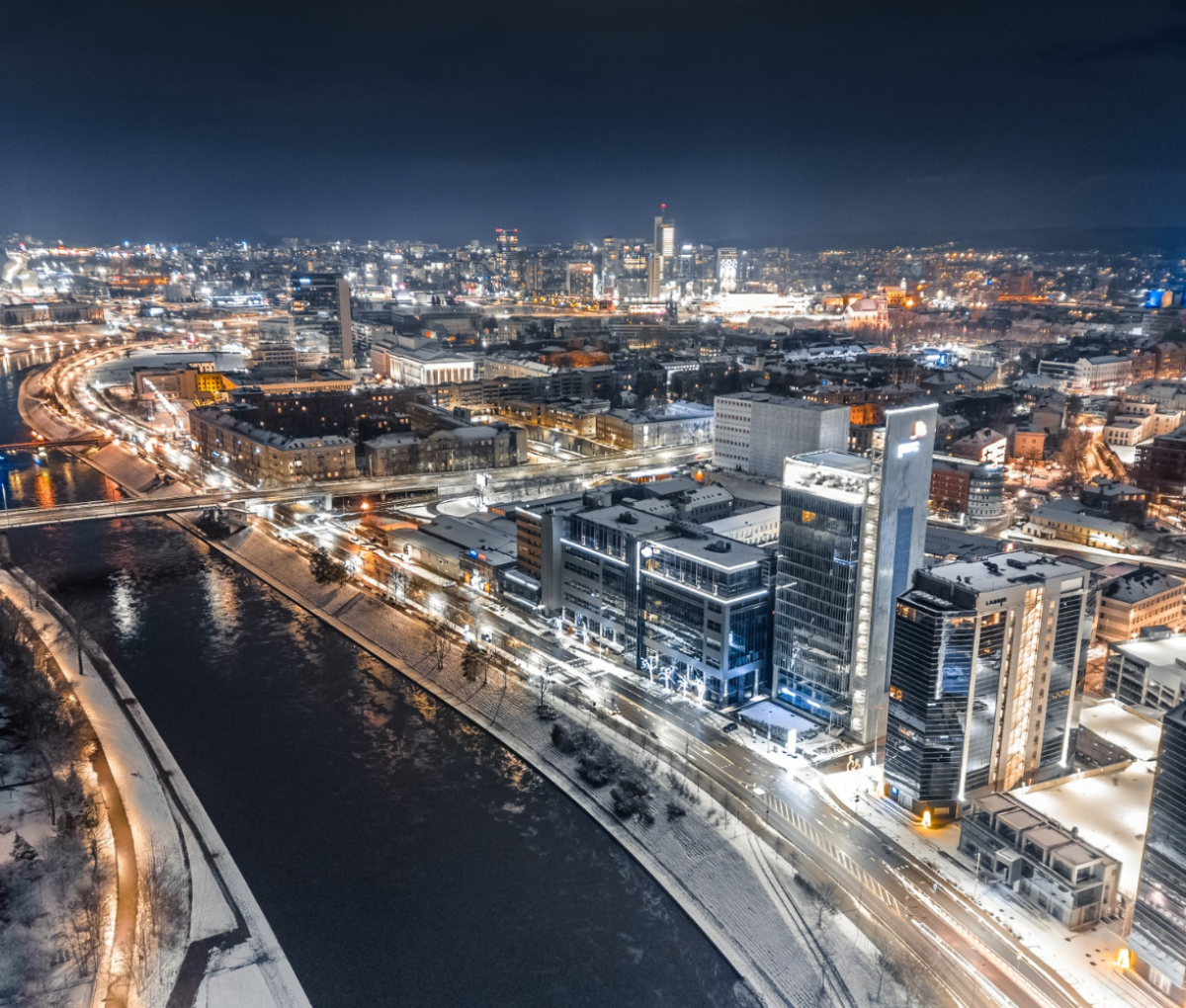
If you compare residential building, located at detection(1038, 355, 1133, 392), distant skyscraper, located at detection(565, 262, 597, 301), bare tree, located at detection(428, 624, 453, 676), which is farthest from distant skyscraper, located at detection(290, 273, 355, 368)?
bare tree, located at detection(428, 624, 453, 676)

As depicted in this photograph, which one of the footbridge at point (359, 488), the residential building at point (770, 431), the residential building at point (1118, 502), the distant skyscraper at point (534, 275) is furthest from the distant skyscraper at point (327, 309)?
the residential building at point (1118, 502)

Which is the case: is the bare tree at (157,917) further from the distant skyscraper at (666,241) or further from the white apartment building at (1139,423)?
the distant skyscraper at (666,241)

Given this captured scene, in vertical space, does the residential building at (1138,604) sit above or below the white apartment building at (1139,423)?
below

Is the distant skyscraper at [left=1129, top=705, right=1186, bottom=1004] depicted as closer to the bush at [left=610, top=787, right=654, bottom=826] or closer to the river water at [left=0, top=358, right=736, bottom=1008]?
the river water at [left=0, top=358, right=736, bottom=1008]

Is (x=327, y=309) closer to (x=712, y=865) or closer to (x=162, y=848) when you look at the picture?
(x=162, y=848)

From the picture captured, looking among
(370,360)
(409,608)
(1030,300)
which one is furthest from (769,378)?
(1030,300)

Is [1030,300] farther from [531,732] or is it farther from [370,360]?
[531,732]
